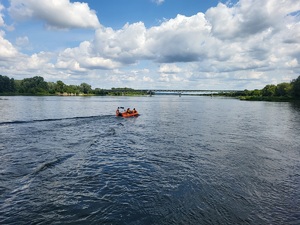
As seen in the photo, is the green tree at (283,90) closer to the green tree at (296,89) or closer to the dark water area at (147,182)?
the green tree at (296,89)

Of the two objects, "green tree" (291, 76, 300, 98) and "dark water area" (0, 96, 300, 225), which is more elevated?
"green tree" (291, 76, 300, 98)

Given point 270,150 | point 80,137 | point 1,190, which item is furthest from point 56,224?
point 270,150

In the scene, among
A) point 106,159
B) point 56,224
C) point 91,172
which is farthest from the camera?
point 106,159

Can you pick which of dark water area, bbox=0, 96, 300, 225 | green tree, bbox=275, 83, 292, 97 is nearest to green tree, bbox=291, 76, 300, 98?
green tree, bbox=275, 83, 292, 97

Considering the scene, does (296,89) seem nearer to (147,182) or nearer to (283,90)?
(283,90)

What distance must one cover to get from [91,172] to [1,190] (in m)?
6.22

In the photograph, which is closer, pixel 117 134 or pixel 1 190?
pixel 1 190

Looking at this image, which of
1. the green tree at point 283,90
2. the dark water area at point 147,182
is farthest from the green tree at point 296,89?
the dark water area at point 147,182

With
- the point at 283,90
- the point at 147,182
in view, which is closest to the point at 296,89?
the point at 283,90

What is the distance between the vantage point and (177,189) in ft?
54.1

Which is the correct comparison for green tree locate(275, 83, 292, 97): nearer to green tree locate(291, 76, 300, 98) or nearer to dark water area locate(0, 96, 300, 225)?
green tree locate(291, 76, 300, 98)

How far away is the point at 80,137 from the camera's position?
33469mm

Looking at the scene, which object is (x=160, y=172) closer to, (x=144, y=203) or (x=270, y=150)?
(x=144, y=203)

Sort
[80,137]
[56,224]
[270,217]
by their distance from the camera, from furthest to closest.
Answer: [80,137]
[270,217]
[56,224]
